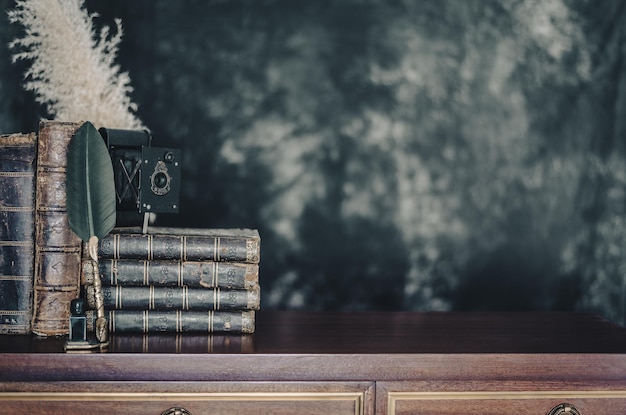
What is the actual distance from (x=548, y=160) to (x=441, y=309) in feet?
1.66

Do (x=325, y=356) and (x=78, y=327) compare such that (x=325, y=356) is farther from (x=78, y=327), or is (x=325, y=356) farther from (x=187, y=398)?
(x=78, y=327)

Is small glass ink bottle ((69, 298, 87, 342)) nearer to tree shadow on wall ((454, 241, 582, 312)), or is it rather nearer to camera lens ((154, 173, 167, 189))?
camera lens ((154, 173, 167, 189))

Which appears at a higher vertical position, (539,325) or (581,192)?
(581,192)

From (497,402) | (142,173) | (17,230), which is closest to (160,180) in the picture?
(142,173)

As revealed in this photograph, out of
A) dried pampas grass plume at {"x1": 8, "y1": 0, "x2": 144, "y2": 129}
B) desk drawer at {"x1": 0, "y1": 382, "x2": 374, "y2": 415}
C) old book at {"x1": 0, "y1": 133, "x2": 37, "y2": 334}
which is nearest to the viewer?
desk drawer at {"x1": 0, "y1": 382, "x2": 374, "y2": 415}

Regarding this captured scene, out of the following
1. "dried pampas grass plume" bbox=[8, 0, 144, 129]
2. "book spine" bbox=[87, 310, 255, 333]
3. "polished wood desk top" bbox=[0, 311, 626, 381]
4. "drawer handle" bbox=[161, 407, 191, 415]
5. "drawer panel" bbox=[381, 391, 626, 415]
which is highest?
"dried pampas grass plume" bbox=[8, 0, 144, 129]

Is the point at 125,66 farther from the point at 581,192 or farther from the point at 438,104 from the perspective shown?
the point at 581,192

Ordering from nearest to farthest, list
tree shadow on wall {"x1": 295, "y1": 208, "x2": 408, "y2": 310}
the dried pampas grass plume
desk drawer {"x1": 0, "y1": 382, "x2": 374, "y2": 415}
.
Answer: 1. desk drawer {"x1": 0, "y1": 382, "x2": 374, "y2": 415}
2. the dried pampas grass plume
3. tree shadow on wall {"x1": 295, "y1": 208, "x2": 408, "y2": 310}

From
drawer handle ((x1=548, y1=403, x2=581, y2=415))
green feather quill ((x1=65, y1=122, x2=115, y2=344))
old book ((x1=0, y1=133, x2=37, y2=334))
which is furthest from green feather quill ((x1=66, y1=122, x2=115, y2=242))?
drawer handle ((x1=548, y1=403, x2=581, y2=415))

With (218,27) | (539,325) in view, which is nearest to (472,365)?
(539,325)

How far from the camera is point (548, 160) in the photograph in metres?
1.74

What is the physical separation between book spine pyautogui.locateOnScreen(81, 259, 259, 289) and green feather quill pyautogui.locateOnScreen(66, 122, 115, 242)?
0.09m

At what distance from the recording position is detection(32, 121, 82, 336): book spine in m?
1.25

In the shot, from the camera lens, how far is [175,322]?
130 centimetres
